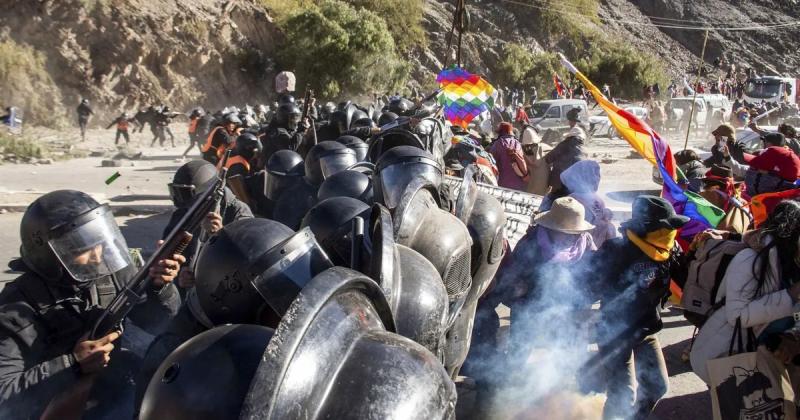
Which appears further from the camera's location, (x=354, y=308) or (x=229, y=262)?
(x=229, y=262)

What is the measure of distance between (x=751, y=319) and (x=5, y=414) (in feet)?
11.1

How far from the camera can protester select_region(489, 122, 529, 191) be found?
7188 millimetres

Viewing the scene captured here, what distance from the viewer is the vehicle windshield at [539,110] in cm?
2445

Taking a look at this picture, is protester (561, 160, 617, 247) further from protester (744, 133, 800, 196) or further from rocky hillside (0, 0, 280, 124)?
rocky hillside (0, 0, 280, 124)

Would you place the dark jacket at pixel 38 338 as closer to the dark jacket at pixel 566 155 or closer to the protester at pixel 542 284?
the protester at pixel 542 284

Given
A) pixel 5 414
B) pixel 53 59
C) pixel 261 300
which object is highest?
pixel 261 300

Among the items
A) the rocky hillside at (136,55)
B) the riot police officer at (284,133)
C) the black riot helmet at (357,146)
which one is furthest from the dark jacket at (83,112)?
the black riot helmet at (357,146)

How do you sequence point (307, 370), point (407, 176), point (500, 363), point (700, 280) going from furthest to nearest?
1. point (500, 363)
2. point (407, 176)
3. point (700, 280)
4. point (307, 370)

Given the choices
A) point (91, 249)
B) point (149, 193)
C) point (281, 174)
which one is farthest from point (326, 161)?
point (149, 193)

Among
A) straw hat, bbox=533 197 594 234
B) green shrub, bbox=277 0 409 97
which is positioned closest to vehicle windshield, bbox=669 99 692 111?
green shrub, bbox=277 0 409 97

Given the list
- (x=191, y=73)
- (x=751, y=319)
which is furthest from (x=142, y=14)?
(x=751, y=319)

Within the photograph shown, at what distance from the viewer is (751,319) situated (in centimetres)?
312

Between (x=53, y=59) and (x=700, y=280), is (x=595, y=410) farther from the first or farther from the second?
(x=53, y=59)

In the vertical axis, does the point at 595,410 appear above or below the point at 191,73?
above
